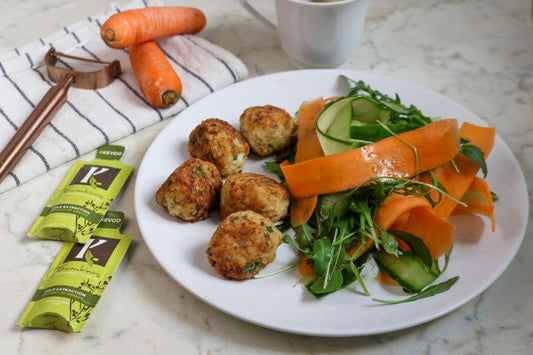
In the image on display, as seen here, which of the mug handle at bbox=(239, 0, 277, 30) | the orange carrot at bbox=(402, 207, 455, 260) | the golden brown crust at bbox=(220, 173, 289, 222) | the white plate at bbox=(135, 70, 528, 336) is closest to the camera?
the white plate at bbox=(135, 70, 528, 336)

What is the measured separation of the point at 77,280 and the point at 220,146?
0.55m


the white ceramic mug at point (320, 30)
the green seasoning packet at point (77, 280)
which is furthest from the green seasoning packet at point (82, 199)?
the white ceramic mug at point (320, 30)

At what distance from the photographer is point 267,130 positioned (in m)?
1.78

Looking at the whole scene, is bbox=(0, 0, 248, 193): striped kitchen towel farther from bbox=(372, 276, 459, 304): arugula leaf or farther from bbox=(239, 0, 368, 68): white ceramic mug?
bbox=(372, 276, 459, 304): arugula leaf

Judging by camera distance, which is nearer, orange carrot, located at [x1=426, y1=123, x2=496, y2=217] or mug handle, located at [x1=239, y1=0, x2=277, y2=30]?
orange carrot, located at [x1=426, y1=123, x2=496, y2=217]

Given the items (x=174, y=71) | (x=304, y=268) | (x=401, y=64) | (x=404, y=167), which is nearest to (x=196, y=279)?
(x=304, y=268)

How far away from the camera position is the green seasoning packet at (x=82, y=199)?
1640 mm

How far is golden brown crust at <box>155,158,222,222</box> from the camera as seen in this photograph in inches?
62.1

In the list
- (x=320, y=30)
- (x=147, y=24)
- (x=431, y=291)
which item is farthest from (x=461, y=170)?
(x=147, y=24)

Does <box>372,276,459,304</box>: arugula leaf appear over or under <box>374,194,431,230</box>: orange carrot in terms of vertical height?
under

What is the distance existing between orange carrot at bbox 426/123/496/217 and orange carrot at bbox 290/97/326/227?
344 mm

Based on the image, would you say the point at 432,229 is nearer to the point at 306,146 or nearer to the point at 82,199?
the point at 306,146

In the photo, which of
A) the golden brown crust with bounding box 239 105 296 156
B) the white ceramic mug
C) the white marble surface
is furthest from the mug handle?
the golden brown crust with bounding box 239 105 296 156

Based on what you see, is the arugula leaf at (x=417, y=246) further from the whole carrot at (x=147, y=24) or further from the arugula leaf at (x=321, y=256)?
the whole carrot at (x=147, y=24)
